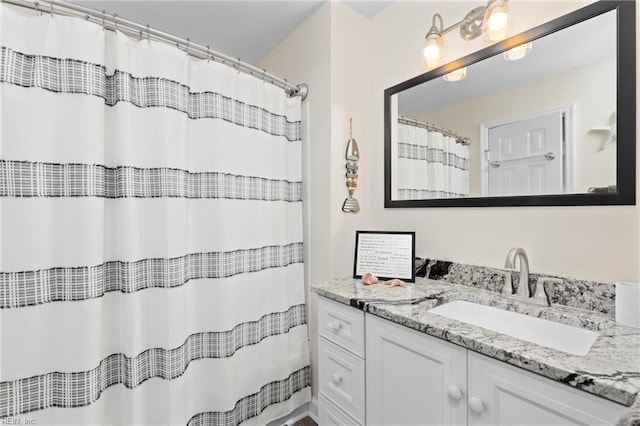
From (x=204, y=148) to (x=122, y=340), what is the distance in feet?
2.98

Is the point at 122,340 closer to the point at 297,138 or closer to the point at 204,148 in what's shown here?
the point at 204,148

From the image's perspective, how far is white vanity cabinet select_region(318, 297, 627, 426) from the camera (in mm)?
713

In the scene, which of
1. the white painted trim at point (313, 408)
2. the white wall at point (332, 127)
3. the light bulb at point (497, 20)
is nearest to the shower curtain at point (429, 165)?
the white wall at point (332, 127)

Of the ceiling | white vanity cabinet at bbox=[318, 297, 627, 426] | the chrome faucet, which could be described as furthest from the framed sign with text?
the ceiling

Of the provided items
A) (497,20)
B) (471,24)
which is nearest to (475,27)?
(471,24)

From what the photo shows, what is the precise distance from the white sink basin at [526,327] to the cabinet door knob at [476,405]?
0.35 meters

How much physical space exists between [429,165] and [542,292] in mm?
802

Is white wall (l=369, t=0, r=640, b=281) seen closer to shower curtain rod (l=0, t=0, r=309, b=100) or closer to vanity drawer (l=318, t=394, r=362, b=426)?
shower curtain rod (l=0, t=0, r=309, b=100)

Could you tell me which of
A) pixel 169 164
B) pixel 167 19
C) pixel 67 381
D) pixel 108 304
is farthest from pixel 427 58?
pixel 67 381

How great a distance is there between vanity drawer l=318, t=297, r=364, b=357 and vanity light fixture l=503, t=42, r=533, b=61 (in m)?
1.29

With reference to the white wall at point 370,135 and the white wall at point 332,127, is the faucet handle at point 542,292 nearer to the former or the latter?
the white wall at point 370,135

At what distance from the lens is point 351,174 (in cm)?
181

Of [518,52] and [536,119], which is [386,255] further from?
[518,52]

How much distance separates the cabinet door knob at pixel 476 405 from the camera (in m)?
0.83
